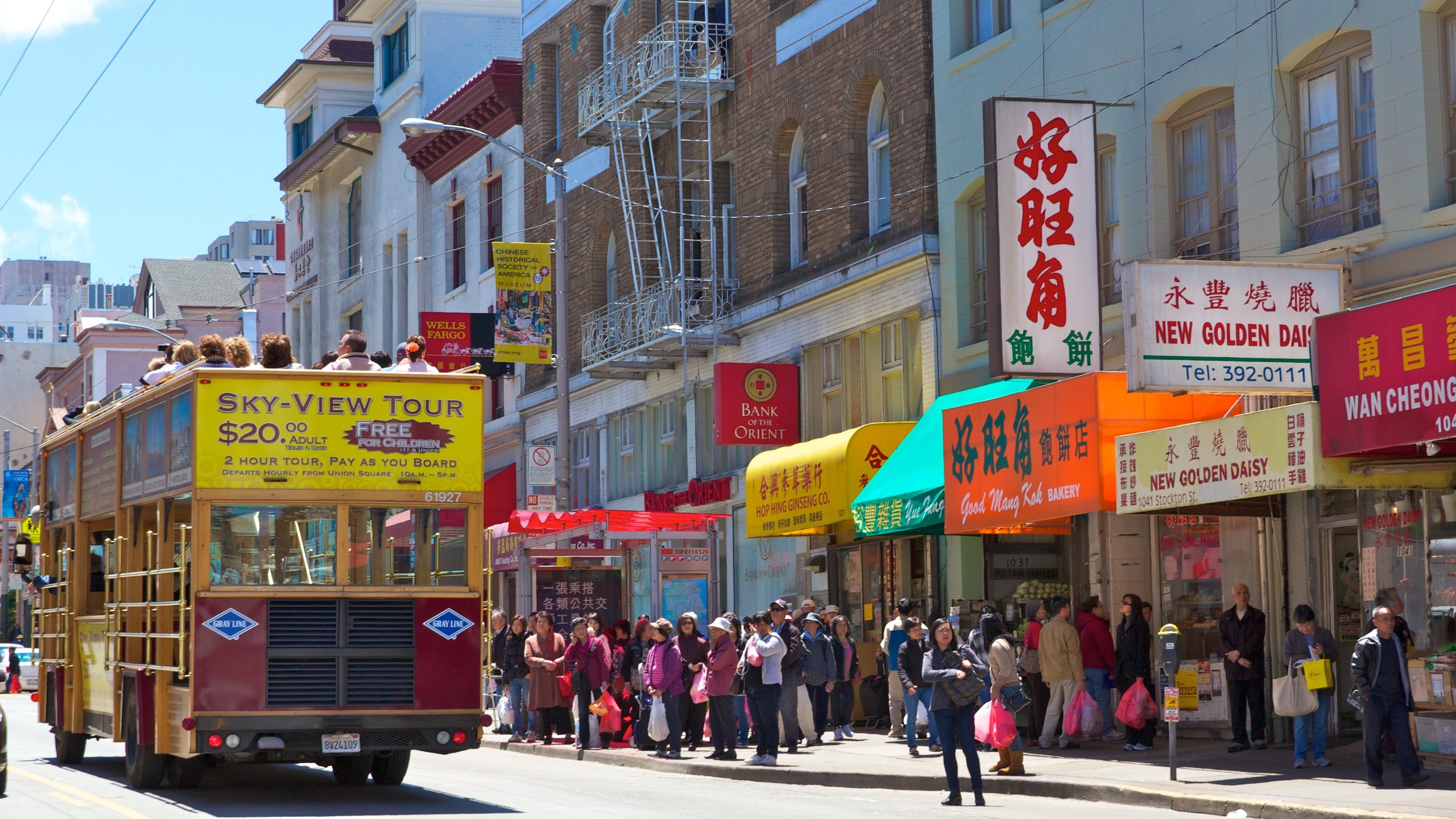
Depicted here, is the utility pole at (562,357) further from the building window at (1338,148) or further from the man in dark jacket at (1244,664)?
the building window at (1338,148)

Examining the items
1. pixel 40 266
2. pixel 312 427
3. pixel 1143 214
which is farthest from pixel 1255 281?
pixel 40 266

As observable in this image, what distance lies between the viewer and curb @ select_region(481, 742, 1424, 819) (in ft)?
45.6

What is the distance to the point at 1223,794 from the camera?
49.3 ft

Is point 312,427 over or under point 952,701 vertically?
over

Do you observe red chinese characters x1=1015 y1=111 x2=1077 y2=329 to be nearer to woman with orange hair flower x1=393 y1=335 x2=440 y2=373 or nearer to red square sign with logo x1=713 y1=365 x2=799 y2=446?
Result: woman with orange hair flower x1=393 y1=335 x2=440 y2=373

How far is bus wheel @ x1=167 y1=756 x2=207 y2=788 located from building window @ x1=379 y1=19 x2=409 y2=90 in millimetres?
33872

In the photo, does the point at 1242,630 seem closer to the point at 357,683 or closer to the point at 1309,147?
the point at 1309,147

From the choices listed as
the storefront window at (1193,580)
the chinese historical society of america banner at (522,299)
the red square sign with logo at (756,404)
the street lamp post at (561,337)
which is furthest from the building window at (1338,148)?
the chinese historical society of america banner at (522,299)

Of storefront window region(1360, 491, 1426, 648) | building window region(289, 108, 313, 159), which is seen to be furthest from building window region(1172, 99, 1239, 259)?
building window region(289, 108, 313, 159)

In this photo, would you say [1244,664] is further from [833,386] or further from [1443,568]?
[833,386]

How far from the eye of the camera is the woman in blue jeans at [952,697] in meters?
15.6

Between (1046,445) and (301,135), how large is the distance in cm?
4151

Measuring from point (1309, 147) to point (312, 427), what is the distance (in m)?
10.4

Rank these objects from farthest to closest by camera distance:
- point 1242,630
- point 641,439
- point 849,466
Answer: point 641,439 → point 849,466 → point 1242,630
